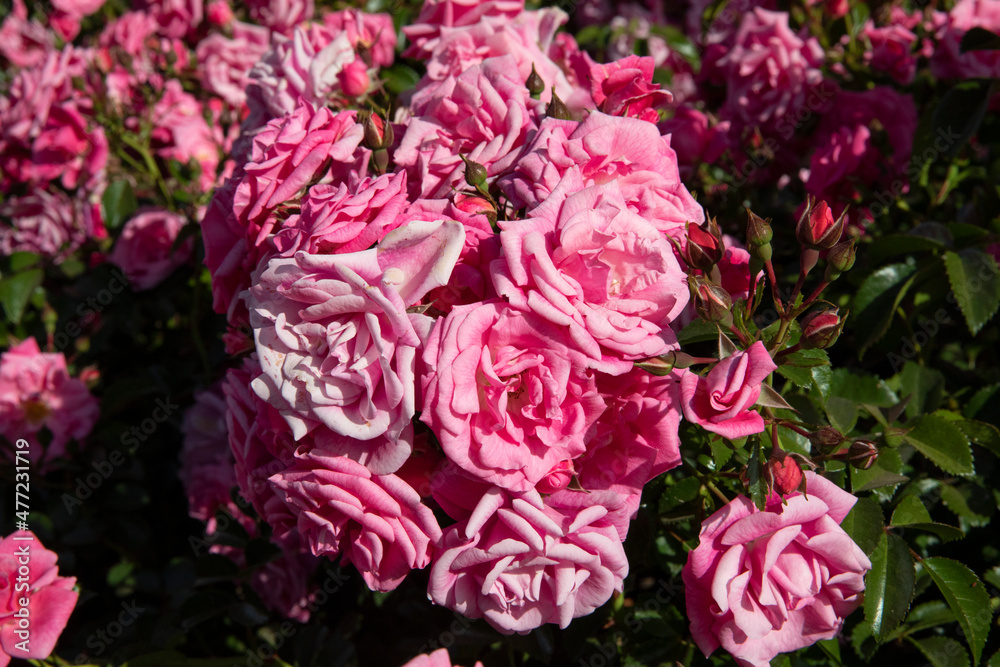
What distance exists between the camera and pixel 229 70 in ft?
9.28

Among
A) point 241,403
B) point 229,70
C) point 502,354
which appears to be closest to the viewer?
point 502,354

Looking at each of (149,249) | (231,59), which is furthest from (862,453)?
(231,59)

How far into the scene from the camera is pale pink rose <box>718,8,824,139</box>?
1.98 metres

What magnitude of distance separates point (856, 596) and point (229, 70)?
9.42 ft

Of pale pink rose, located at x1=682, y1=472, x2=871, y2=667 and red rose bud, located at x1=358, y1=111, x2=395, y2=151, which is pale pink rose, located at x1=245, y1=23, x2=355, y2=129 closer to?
red rose bud, located at x1=358, y1=111, x2=395, y2=151

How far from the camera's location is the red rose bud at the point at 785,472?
3.07 ft

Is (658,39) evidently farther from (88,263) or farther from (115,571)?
(115,571)

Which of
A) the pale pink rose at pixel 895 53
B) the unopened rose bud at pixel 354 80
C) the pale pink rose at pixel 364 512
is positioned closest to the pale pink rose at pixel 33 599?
the pale pink rose at pixel 364 512

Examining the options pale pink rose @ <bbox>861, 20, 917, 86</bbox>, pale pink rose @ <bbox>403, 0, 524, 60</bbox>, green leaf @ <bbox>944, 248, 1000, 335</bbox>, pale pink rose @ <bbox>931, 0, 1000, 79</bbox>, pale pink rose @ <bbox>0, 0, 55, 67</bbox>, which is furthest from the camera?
pale pink rose @ <bbox>0, 0, 55, 67</bbox>

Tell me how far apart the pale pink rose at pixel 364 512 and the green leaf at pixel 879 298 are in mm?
1098

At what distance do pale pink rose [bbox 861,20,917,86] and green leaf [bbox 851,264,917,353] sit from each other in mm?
777

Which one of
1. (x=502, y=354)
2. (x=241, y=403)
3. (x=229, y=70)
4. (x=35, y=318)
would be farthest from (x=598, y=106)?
(x=35, y=318)

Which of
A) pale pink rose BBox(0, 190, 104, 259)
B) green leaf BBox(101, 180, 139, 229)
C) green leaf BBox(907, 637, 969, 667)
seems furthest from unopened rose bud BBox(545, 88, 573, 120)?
pale pink rose BBox(0, 190, 104, 259)

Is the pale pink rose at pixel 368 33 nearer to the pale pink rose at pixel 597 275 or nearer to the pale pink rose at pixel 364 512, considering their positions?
the pale pink rose at pixel 597 275
